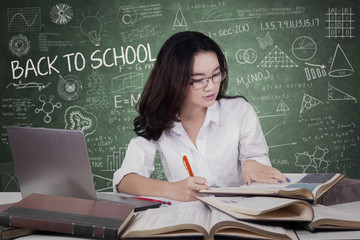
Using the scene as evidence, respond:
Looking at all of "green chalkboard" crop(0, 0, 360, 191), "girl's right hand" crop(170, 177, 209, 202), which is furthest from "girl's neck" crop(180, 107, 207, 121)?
"green chalkboard" crop(0, 0, 360, 191)

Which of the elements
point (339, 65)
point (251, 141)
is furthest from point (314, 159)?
point (251, 141)

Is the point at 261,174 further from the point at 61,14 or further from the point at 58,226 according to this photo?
the point at 61,14

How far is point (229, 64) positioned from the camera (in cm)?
354

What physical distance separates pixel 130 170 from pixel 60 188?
1.39 feet

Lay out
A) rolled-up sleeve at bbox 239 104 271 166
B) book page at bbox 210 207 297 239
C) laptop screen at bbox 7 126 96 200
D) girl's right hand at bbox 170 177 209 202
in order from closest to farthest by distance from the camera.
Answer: book page at bbox 210 207 297 239
laptop screen at bbox 7 126 96 200
girl's right hand at bbox 170 177 209 202
rolled-up sleeve at bbox 239 104 271 166

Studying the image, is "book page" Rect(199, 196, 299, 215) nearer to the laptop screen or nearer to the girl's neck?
the laptop screen

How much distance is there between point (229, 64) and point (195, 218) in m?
2.67

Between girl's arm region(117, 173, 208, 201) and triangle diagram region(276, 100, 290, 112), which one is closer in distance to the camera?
girl's arm region(117, 173, 208, 201)

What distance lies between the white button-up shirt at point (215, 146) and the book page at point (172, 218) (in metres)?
Result: 0.71

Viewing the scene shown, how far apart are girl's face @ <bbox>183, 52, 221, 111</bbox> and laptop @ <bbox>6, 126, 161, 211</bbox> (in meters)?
0.54

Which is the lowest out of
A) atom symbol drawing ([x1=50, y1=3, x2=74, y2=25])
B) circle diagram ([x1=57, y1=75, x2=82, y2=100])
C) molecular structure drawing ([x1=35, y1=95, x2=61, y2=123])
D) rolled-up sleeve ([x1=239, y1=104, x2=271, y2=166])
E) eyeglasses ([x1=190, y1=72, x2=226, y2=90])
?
rolled-up sleeve ([x1=239, y1=104, x2=271, y2=166])

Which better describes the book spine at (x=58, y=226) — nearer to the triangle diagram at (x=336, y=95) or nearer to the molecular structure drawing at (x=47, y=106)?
the molecular structure drawing at (x=47, y=106)

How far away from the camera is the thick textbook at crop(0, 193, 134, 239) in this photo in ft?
3.17

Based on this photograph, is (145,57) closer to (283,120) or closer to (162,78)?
(283,120)
